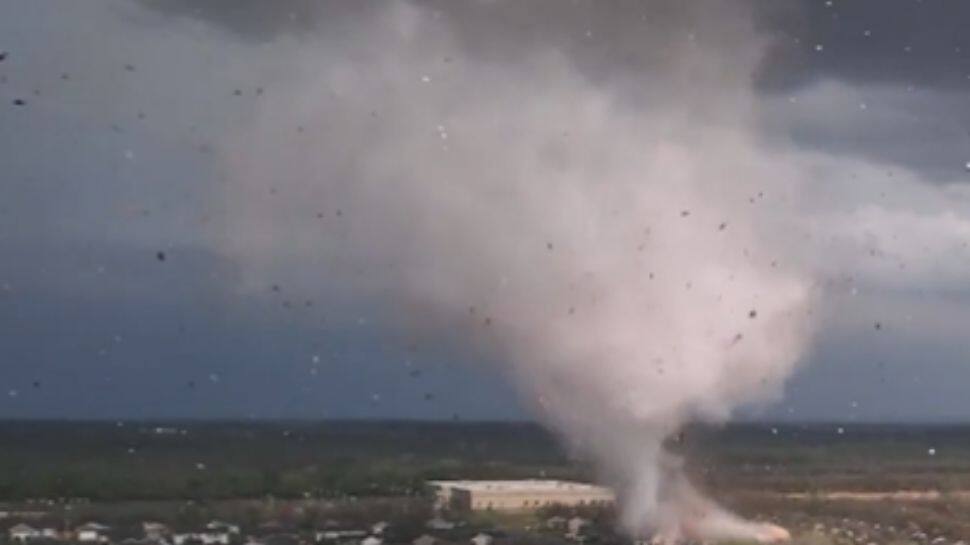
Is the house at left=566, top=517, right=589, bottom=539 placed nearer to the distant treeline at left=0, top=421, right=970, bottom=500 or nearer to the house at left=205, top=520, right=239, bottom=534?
the distant treeline at left=0, top=421, right=970, bottom=500

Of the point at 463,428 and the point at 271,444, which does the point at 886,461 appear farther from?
the point at 271,444

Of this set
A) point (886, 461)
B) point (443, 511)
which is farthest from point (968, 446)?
point (443, 511)

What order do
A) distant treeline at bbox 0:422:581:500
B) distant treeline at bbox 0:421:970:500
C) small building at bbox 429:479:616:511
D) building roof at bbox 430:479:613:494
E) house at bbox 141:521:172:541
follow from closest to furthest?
house at bbox 141:521:172:541, small building at bbox 429:479:616:511, building roof at bbox 430:479:613:494, distant treeline at bbox 0:421:970:500, distant treeline at bbox 0:422:581:500

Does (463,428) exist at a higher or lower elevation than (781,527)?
higher

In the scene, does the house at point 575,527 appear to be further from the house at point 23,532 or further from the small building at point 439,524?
the house at point 23,532

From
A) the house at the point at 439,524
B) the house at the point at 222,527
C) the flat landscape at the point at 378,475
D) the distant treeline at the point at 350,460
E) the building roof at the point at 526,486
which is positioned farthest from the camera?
the distant treeline at the point at 350,460

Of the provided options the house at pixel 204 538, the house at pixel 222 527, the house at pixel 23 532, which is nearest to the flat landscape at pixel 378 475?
the house at pixel 222 527

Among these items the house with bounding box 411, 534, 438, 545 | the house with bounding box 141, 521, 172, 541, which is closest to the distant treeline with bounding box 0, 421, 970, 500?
the house with bounding box 141, 521, 172, 541
